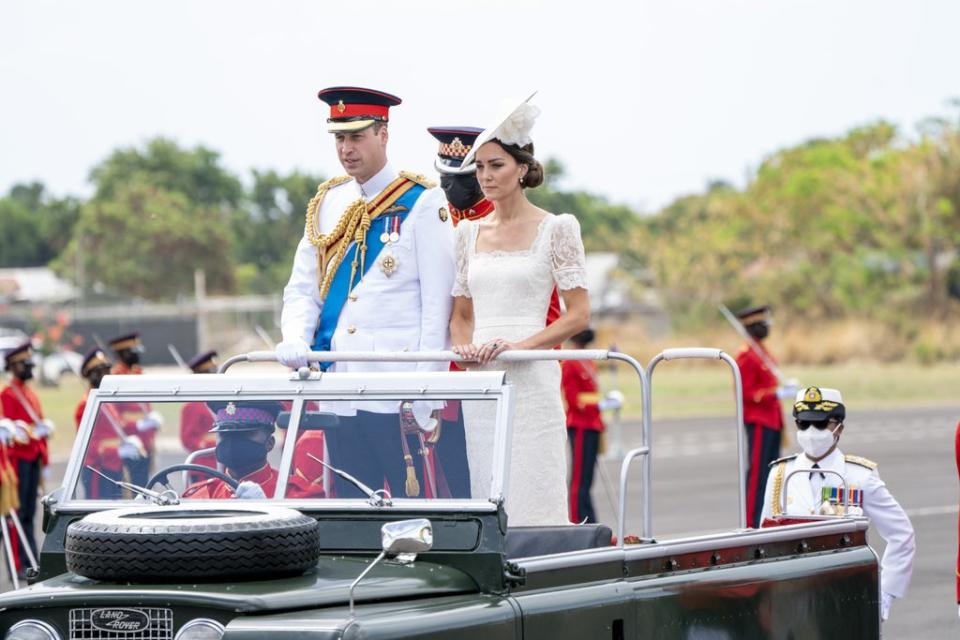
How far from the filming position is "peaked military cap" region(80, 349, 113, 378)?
13.5 m

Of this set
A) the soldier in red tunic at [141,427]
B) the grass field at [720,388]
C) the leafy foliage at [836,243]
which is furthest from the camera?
the leafy foliage at [836,243]

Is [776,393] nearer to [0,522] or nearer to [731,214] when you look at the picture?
[0,522]

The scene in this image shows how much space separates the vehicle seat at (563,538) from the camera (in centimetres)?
590

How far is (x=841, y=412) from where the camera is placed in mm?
Answer: 8453

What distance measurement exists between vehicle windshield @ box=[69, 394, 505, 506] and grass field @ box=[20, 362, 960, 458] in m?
23.1

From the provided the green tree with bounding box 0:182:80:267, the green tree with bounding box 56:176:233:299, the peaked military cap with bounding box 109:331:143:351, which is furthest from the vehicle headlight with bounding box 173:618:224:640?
the green tree with bounding box 0:182:80:267

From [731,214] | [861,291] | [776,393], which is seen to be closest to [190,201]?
[731,214]

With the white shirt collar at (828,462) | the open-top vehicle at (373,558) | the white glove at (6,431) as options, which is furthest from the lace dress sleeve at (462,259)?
the white glove at (6,431)

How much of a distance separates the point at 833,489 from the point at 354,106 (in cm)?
262

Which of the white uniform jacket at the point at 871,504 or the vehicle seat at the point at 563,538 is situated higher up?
the vehicle seat at the point at 563,538

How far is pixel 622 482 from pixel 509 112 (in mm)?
1660

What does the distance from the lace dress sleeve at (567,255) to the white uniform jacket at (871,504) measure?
1.42 m

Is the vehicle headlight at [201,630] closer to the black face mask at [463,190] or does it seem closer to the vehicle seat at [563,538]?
the vehicle seat at [563,538]

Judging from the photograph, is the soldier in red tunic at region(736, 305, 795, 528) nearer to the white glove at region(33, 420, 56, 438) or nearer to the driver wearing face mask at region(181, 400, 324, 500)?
the white glove at region(33, 420, 56, 438)
